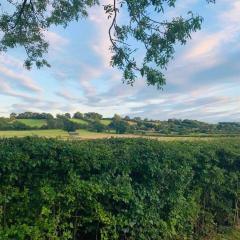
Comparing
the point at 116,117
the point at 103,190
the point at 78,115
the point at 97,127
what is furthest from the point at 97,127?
the point at 103,190

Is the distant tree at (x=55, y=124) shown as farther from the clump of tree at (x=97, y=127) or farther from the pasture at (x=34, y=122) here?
the clump of tree at (x=97, y=127)

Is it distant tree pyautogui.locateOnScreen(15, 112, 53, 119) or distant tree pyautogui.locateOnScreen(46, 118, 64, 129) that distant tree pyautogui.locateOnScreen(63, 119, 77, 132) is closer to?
distant tree pyautogui.locateOnScreen(46, 118, 64, 129)

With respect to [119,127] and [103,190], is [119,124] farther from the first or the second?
[103,190]

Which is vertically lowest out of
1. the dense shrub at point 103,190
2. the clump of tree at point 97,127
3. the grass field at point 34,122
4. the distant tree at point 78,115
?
the dense shrub at point 103,190

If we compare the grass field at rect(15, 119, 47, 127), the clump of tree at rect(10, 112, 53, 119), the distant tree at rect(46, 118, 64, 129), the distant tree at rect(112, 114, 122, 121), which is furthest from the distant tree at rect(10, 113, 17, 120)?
the distant tree at rect(112, 114, 122, 121)

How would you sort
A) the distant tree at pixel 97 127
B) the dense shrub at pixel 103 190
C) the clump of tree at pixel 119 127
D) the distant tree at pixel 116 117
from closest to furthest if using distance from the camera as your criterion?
1. the dense shrub at pixel 103 190
2. the distant tree at pixel 97 127
3. the clump of tree at pixel 119 127
4. the distant tree at pixel 116 117

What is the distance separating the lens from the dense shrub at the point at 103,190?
19.1ft

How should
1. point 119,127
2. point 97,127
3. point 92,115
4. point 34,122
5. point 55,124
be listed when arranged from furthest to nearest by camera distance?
point 92,115 < point 34,122 < point 119,127 < point 55,124 < point 97,127

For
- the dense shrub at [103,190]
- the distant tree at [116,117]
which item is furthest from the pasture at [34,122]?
the dense shrub at [103,190]

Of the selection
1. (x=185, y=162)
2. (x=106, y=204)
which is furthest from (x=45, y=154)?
(x=185, y=162)

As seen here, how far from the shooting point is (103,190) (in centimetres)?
649

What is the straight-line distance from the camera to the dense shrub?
584 centimetres

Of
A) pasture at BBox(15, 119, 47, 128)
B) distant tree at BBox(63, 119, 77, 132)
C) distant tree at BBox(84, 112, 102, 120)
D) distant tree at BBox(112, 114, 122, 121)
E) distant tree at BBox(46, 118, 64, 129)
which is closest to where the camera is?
distant tree at BBox(63, 119, 77, 132)

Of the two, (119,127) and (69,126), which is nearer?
(69,126)
